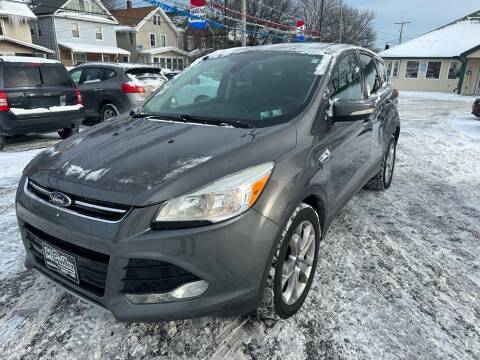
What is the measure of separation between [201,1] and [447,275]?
1769 centimetres

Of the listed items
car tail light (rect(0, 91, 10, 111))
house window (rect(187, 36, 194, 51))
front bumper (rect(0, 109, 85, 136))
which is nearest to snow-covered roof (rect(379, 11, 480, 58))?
front bumper (rect(0, 109, 85, 136))

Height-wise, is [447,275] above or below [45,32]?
below

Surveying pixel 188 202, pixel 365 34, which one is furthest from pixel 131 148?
pixel 365 34

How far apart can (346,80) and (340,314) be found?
1.97 meters

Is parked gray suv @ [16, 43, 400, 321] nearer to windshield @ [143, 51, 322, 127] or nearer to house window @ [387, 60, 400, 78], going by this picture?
windshield @ [143, 51, 322, 127]

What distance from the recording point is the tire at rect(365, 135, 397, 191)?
4645 millimetres

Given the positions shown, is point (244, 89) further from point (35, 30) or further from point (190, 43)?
point (190, 43)

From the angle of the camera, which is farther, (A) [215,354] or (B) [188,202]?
(A) [215,354]

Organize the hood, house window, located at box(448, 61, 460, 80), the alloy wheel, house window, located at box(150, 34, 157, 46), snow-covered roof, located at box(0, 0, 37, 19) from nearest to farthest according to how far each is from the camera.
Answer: the hood → the alloy wheel → house window, located at box(448, 61, 460, 80) → snow-covered roof, located at box(0, 0, 37, 19) → house window, located at box(150, 34, 157, 46)

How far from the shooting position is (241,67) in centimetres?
331

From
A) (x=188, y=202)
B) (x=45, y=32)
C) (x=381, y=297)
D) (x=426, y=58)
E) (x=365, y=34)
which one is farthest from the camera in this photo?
(x=365, y=34)

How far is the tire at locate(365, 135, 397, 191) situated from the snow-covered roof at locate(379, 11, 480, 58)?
25775mm

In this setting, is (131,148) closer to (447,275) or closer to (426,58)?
(447,275)

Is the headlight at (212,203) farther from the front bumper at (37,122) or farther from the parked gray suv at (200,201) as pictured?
the front bumper at (37,122)
